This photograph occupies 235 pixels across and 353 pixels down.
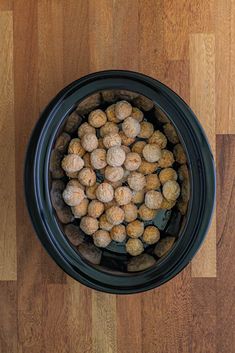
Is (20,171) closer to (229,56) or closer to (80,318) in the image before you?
(80,318)

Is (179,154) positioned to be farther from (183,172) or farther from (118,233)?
(118,233)

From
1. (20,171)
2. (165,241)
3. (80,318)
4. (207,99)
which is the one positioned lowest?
(80,318)

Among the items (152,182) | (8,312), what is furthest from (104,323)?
(152,182)

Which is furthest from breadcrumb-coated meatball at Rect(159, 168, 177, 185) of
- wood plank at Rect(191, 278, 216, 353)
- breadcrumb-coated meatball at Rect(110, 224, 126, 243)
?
wood plank at Rect(191, 278, 216, 353)

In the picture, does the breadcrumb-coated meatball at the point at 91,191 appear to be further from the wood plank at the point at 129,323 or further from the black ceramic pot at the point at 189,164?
the wood plank at the point at 129,323

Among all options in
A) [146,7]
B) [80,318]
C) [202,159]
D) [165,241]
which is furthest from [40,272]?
[146,7]

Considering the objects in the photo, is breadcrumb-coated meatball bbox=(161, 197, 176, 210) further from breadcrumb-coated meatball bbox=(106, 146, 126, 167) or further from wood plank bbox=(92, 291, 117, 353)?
wood plank bbox=(92, 291, 117, 353)

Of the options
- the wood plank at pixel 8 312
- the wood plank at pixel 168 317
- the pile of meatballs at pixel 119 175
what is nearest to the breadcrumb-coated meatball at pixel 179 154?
the pile of meatballs at pixel 119 175
